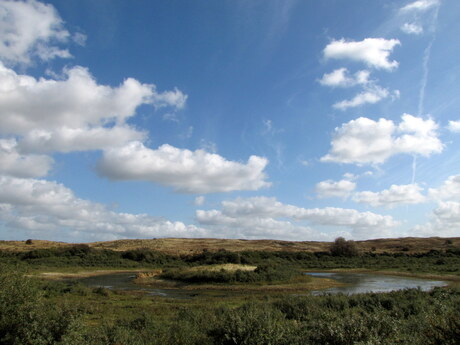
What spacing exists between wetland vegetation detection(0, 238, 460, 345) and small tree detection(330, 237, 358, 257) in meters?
33.3

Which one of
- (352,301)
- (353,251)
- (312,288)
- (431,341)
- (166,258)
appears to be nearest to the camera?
(431,341)

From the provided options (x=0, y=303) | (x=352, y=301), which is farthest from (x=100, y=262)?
(x=0, y=303)

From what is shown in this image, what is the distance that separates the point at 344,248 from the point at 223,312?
81.1 meters

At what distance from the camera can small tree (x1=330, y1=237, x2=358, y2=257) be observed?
9337 centimetres

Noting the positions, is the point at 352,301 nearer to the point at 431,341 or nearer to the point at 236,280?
the point at 431,341

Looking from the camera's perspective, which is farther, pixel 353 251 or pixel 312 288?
pixel 353 251

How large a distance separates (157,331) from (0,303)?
5074 mm

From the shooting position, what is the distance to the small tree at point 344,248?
93.4 metres

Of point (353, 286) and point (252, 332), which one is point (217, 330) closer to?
point (252, 332)

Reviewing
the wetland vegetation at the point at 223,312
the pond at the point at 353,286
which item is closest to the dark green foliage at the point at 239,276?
the wetland vegetation at the point at 223,312

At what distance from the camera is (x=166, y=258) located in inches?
3297

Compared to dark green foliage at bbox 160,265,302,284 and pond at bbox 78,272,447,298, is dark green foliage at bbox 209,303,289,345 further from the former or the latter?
dark green foliage at bbox 160,265,302,284

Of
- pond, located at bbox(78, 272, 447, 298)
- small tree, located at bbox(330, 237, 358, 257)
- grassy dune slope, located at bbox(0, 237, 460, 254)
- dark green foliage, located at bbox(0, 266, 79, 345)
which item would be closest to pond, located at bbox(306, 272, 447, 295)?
pond, located at bbox(78, 272, 447, 298)

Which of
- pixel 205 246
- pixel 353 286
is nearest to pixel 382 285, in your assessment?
pixel 353 286
